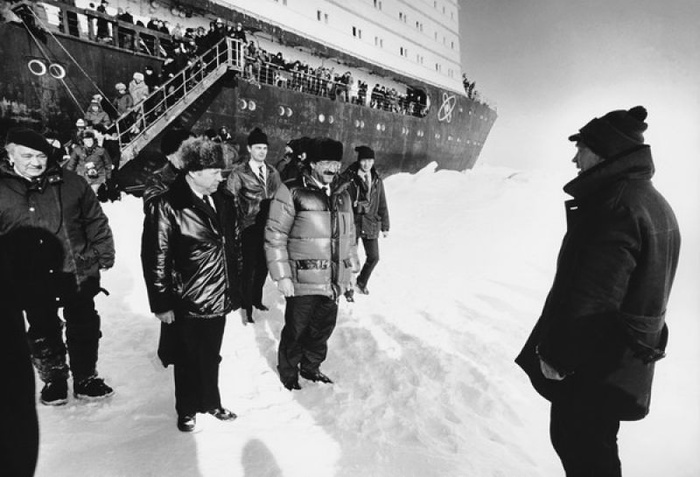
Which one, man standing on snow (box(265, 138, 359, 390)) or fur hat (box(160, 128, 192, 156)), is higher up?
fur hat (box(160, 128, 192, 156))

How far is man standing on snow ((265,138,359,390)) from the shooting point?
112 inches

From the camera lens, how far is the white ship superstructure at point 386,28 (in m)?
16.7

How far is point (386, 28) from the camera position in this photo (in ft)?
72.5

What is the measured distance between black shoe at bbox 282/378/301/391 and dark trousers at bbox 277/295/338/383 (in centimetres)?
2

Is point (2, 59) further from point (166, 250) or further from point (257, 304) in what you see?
point (166, 250)

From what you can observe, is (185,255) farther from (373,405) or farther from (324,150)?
(373,405)

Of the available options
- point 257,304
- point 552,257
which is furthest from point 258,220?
point 552,257

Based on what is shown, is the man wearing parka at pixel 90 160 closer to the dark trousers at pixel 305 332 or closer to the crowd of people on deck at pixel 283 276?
the crowd of people on deck at pixel 283 276

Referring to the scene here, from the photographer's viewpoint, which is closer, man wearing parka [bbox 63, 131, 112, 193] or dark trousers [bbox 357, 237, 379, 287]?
dark trousers [bbox 357, 237, 379, 287]

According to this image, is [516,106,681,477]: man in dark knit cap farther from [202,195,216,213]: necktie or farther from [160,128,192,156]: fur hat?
[160,128,192,156]: fur hat

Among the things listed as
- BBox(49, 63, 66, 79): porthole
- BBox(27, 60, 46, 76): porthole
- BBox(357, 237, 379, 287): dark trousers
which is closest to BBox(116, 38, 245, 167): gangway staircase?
BBox(49, 63, 66, 79): porthole

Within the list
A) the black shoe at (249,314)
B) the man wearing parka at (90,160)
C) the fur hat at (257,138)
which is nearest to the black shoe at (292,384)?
the black shoe at (249,314)

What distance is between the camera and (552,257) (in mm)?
7871

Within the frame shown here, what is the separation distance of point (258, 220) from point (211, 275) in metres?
2.01
